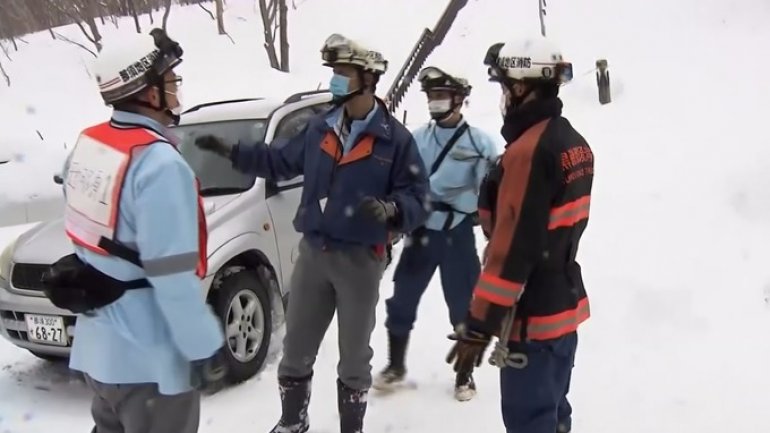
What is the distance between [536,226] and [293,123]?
3.29 meters

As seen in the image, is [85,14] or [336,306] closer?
[336,306]

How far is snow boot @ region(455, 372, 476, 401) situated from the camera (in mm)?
4340

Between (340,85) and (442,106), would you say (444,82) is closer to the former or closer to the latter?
(442,106)

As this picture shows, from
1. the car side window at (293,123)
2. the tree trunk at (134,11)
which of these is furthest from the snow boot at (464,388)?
the tree trunk at (134,11)

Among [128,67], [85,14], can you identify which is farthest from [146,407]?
[85,14]

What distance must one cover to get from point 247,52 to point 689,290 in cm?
1863

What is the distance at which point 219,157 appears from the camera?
5031 millimetres

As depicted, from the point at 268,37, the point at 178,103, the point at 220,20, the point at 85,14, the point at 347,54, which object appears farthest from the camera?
the point at 85,14

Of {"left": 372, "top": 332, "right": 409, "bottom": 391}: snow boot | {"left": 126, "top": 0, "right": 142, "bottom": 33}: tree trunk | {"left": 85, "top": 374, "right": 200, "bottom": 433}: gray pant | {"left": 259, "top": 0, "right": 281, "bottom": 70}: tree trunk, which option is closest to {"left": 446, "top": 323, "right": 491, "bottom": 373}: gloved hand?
{"left": 85, "top": 374, "right": 200, "bottom": 433}: gray pant

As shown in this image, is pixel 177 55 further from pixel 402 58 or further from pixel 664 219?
pixel 402 58

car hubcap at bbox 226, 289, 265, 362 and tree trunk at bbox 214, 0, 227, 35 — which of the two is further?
tree trunk at bbox 214, 0, 227, 35

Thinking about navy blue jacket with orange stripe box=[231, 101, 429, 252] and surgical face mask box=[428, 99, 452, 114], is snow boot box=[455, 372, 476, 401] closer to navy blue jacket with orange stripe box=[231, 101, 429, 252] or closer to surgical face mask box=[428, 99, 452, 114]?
navy blue jacket with orange stripe box=[231, 101, 429, 252]

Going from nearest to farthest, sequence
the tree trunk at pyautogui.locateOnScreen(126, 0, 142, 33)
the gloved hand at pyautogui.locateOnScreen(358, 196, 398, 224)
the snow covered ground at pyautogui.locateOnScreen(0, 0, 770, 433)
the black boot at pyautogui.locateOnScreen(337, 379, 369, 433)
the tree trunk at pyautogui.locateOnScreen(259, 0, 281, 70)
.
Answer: the gloved hand at pyautogui.locateOnScreen(358, 196, 398, 224)
the black boot at pyautogui.locateOnScreen(337, 379, 369, 433)
the snow covered ground at pyautogui.locateOnScreen(0, 0, 770, 433)
the tree trunk at pyautogui.locateOnScreen(259, 0, 281, 70)
the tree trunk at pyautogui.locateOnScreen(126, 0, 142, 33)

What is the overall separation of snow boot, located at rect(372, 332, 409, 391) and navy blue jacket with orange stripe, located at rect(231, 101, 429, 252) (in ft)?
3.69
